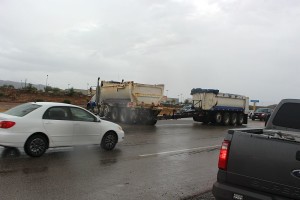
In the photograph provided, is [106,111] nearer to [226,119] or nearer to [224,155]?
[226,119]

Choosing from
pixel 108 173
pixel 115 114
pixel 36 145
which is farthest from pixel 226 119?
pixel 108 173

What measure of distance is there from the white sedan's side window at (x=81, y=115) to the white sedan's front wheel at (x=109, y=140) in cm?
73

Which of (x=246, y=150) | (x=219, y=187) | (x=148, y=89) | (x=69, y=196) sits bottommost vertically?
(x=69, y=196)

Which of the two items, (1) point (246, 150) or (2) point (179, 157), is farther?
(2) point (179, 157)

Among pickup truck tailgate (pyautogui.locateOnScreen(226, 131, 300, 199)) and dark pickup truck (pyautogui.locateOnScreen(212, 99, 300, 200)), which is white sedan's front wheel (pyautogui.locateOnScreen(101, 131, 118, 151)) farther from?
pickup truck tailgate (pyautogui.locateOnScreen(226, 131, 300, 199))

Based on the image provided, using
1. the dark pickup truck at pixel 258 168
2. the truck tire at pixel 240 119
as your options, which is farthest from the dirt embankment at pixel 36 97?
the dark pickup truck at pixel 258 168

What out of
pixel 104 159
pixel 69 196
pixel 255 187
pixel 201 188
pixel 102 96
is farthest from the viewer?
pixel 102 96

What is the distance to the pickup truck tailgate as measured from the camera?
4316mm

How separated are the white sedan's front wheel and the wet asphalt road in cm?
19

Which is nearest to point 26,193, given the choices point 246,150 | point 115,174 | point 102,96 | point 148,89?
point 115,174

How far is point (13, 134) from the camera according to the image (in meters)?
9.81

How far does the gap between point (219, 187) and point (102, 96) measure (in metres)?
23.4

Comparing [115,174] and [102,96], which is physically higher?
[102,96]

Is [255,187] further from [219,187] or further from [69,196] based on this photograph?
[69,196]
